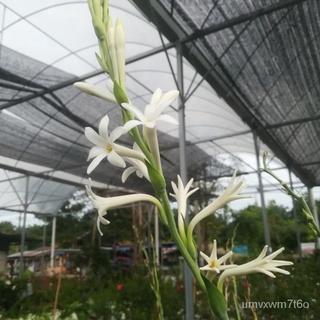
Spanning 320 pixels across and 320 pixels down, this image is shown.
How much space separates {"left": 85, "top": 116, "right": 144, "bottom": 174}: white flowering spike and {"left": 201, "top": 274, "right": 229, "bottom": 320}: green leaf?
0.29 meters

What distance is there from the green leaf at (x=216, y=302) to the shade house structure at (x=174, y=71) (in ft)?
11.0

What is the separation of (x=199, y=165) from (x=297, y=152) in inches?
127

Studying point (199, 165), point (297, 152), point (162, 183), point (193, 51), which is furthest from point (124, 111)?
point (297, 152)

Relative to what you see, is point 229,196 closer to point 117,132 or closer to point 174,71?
point 117,132

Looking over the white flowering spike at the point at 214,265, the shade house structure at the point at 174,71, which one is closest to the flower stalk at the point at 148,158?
the white flowering spike at the point at 214,265

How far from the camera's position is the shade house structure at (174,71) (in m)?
4.07

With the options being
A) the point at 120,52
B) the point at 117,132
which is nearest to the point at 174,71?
the point at 120,52

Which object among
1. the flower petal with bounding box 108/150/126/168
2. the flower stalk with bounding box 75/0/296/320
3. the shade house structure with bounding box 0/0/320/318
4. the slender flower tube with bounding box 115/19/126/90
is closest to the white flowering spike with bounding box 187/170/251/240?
the flower stalk with bounding box 75/0/296/320

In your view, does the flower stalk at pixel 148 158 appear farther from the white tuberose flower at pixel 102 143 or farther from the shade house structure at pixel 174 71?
the shade house structure at pixel 174 71

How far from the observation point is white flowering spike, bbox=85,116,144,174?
677 mm

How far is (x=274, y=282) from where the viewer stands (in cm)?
392

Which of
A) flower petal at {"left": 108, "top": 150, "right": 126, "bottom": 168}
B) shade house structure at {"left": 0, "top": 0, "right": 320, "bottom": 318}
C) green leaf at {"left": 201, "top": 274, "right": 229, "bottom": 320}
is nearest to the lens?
green leaf at {"left": 201, "top": 274, "right": 229, "bottom": 320}

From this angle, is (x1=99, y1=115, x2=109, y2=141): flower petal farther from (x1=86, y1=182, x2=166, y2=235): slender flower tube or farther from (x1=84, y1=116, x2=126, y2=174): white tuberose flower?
(x1=86, y1=182, x2=166, y2=235): slender flower tube

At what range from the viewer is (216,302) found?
1.84ft
